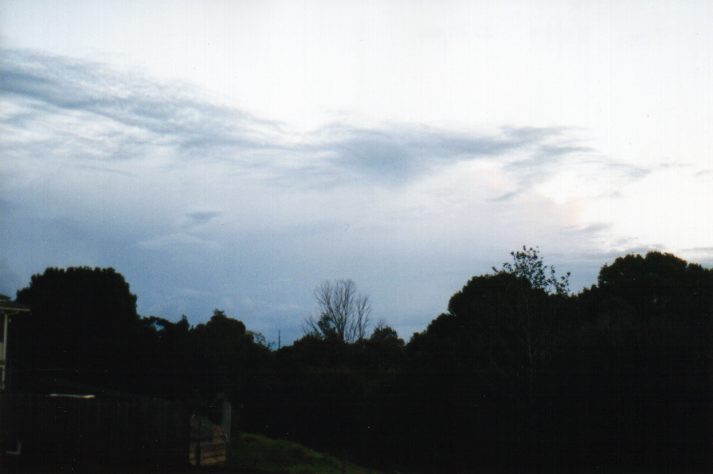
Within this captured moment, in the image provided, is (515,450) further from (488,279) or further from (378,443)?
(488,279)

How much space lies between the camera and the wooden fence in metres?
24.0

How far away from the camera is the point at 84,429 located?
79.3 ft

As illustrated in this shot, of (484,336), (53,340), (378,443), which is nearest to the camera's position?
(484,336)

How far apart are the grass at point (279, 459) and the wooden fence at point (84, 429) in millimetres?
3084

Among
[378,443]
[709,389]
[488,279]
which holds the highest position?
[488,279]

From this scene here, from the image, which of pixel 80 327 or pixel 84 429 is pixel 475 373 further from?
pixel 80 327

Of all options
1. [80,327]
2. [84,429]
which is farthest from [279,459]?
[80,327]

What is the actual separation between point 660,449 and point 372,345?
27451 mm

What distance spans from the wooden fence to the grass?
3.08m

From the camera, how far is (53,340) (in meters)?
43.0

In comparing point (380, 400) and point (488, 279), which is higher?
point (488, 279)

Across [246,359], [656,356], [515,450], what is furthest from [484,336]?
[246,359]

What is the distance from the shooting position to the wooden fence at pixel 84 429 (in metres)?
24.0

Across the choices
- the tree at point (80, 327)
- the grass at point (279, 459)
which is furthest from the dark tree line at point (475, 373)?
the grass at point (279, 459)
